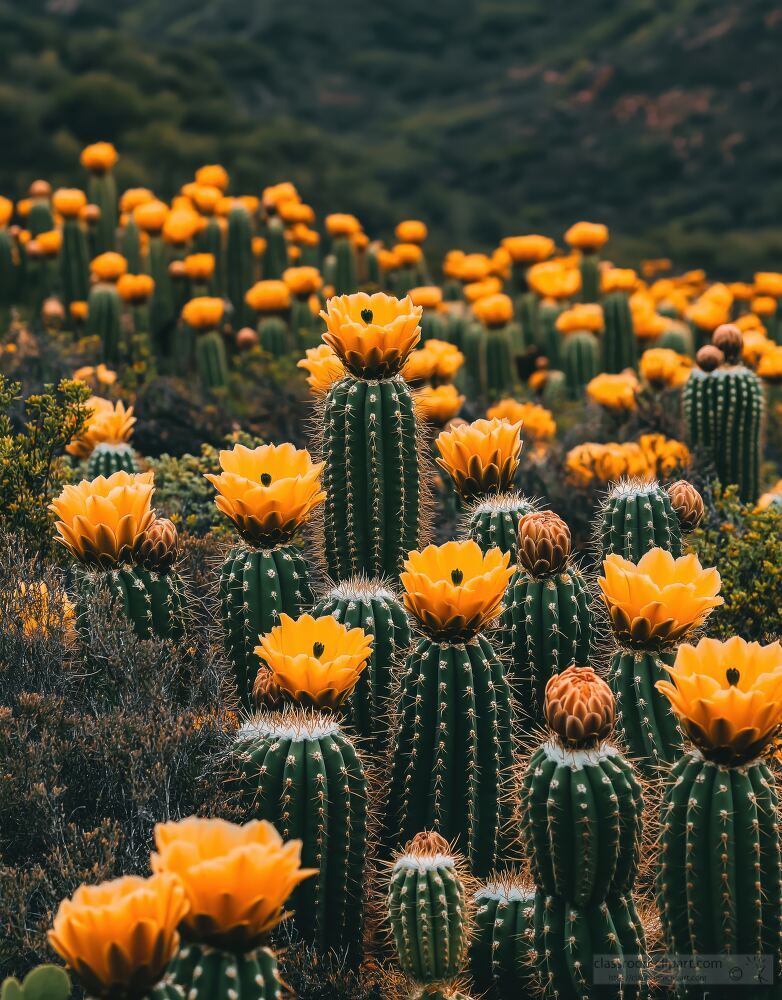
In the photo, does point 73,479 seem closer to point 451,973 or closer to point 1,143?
point 451,973

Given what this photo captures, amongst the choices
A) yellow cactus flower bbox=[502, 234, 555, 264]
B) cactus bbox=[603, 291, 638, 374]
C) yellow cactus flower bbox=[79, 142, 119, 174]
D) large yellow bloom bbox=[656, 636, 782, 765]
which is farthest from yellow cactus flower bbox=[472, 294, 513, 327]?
large yellow bloom bbox=[656, 636, 782, 765]

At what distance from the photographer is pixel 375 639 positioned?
4.70 meters

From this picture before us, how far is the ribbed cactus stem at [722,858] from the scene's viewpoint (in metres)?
3.58

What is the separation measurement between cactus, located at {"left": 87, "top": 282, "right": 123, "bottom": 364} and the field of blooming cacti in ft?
10.1

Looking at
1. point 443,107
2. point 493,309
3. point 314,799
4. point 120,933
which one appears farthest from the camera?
point 443,107

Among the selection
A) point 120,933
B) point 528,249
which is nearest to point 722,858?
point 120,933

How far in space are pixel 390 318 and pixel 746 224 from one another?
2730 cm

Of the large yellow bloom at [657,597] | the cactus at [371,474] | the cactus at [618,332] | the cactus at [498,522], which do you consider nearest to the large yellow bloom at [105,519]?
the cactus at [371,474]

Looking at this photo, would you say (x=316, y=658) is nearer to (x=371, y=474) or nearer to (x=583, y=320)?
(x=371, y=474)

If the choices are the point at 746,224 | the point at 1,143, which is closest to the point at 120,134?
the point at 1,143

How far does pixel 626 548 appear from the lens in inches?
215

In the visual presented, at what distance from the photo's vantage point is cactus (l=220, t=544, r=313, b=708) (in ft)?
15.8

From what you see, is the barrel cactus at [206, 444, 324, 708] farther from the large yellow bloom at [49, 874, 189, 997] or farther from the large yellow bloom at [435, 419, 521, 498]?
the large yellow bloom at [49, 874, 189, 997]

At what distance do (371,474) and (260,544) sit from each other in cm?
63
